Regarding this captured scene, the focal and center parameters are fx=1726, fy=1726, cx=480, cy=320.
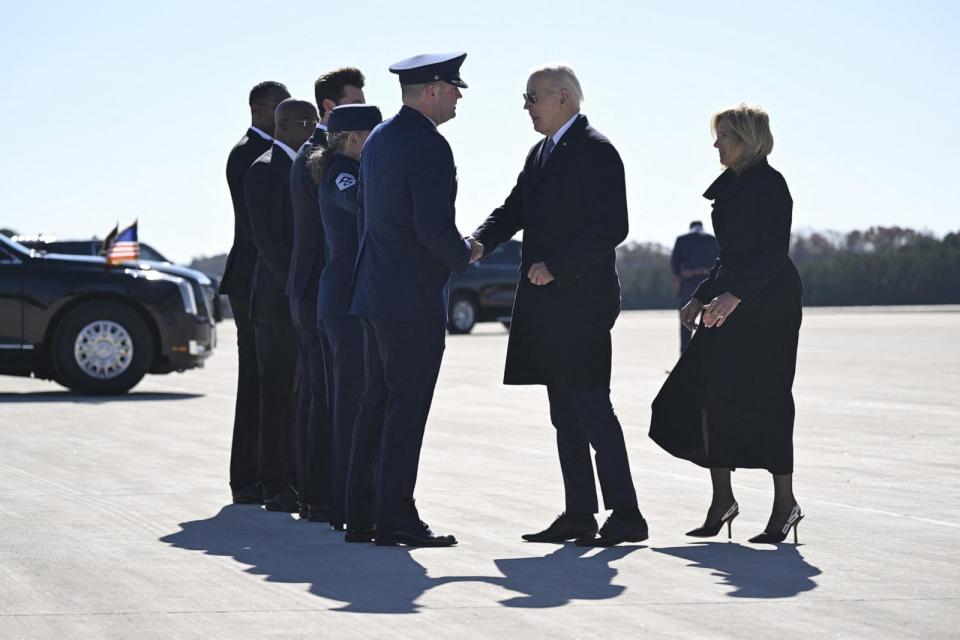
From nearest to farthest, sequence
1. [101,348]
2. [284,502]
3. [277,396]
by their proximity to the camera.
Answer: [284,502]
[277,396]
[101,348]

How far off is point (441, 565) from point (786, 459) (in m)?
1.69

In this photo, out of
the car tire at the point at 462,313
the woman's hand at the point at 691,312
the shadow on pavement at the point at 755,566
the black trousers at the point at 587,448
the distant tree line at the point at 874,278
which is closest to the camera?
the shadow on pavement at the point at 755,566

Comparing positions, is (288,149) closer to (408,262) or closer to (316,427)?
(316,427)

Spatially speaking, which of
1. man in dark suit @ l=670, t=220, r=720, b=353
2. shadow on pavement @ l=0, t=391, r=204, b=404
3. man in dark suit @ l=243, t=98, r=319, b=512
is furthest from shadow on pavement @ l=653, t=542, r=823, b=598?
man in dark suit @ l=670, t=220, r=720, b=353

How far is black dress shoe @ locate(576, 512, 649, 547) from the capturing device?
24.2 ft

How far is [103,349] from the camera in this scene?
17.1 m

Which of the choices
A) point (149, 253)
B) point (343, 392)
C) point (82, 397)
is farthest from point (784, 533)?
point (149, 253)

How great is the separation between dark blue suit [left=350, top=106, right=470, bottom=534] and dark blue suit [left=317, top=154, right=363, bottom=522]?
39 centimetres

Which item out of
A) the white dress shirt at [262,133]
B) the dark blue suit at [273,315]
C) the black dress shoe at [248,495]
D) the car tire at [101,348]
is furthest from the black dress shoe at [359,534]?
the car tire at [101,348]

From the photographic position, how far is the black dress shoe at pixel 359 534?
7547 millimetres

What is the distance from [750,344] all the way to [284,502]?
2.60 metres

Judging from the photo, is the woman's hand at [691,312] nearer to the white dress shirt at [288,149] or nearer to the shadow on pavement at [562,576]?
the shadow on pavement at [562,576]

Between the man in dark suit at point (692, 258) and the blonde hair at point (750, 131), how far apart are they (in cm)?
1334

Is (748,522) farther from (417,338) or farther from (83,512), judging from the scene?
(83,512)
